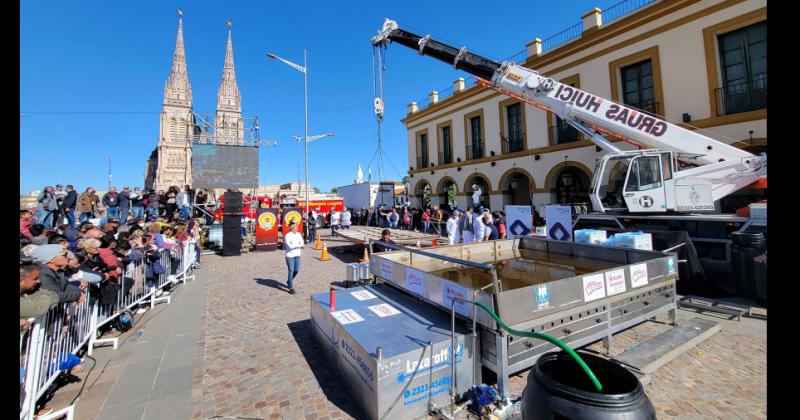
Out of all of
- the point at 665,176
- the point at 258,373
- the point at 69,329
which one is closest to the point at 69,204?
the point at 69,329

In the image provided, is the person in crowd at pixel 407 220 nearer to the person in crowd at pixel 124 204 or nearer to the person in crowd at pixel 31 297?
the person in crowd at pixel 124 204

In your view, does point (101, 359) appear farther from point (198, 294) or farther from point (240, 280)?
point (240, 280)

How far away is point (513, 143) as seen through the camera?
19.3 m

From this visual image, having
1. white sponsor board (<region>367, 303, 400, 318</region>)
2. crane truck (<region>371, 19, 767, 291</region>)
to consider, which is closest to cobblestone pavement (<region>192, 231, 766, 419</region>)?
white sponsor board (<region>367, 303, 400, 318</region>)

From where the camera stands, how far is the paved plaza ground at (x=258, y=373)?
132 inches

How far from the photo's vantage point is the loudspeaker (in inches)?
552

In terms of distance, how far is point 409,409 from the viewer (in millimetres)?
3188

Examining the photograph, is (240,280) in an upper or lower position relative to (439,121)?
lower

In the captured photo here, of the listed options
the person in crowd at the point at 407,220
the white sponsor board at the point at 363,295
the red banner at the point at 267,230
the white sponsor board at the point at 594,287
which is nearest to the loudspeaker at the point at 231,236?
the red banner at the point at 267,230

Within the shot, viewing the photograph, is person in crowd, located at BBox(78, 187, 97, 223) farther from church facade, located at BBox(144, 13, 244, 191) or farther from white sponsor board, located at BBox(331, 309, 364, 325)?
church facade, located at BBox(144, 13, 244, 191)

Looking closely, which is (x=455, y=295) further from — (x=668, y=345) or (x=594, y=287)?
(x=668, y=345)

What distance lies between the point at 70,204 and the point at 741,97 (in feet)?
84.1
